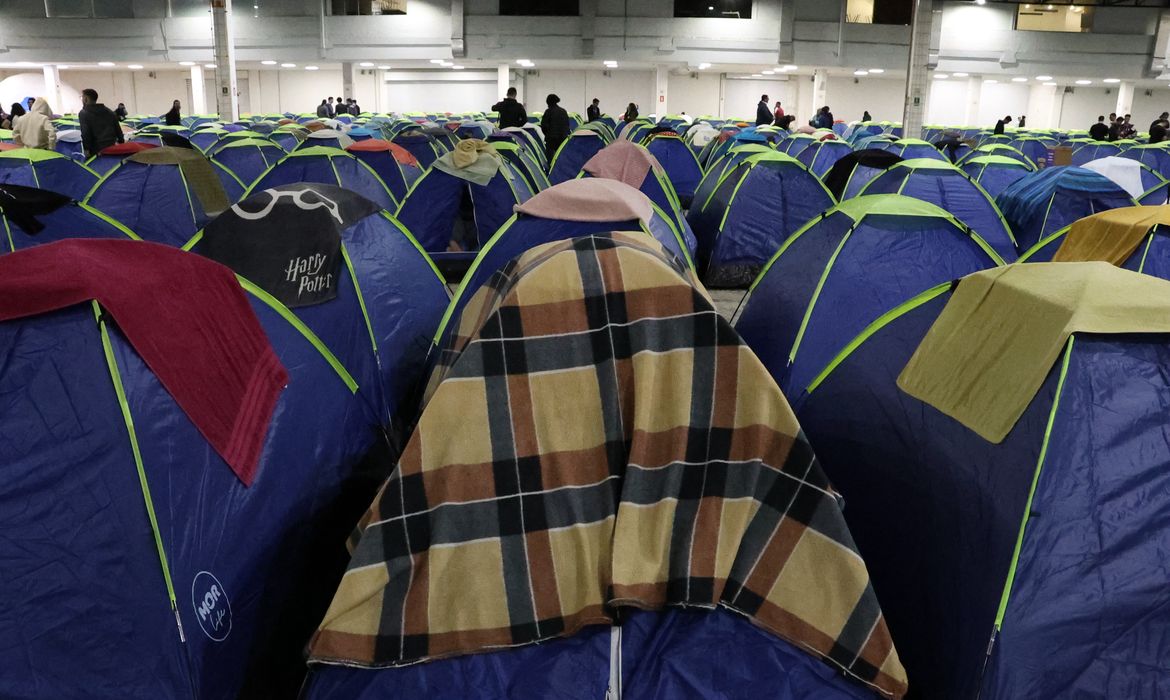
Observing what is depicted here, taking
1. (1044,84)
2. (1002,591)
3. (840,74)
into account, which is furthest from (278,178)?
(1044,84)

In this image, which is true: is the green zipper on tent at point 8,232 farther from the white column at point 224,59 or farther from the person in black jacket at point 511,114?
the white column at point 224,59

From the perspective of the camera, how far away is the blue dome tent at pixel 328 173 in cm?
832

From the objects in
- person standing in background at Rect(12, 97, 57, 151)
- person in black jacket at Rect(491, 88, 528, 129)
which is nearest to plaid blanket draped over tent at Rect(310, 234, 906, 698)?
person standing in background at Rect(12, 97, 57, 151)

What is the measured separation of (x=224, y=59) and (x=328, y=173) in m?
13.0

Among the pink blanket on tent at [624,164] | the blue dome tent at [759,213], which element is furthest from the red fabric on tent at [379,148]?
the blue dome tent at [759,213]

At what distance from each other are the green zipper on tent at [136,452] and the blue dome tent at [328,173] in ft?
20.0

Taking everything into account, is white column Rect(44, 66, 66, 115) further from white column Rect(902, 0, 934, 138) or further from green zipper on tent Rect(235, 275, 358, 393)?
green zipper on tent Rect(235, 275, 358, 393)

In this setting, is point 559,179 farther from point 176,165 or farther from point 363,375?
point 363,375

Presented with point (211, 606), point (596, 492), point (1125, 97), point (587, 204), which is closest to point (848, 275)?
point (587, 204)

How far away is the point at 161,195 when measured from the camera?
7.94m

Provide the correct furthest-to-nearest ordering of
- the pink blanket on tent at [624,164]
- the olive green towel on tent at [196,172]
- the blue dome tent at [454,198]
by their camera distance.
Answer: the pink blanket on tent at [624,164] < the blue dome tent at [454,198] < the olive green towel on tent at [196,172]

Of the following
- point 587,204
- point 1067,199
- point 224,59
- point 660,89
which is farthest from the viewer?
point 660,89

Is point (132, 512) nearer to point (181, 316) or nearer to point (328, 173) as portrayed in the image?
point (181, 316)

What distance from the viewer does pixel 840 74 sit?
113 ft
